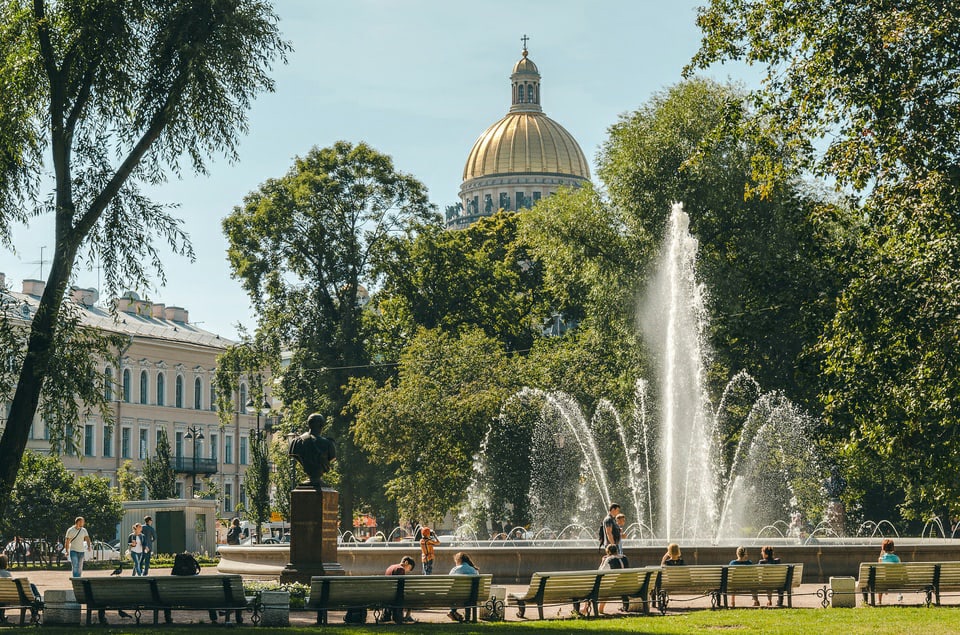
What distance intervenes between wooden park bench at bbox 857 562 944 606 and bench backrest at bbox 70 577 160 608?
9.60 m

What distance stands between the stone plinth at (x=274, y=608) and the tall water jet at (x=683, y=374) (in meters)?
18.9

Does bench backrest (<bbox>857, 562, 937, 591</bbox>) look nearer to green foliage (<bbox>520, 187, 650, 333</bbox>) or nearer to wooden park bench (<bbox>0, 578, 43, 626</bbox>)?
wooden park bench (<bbox>0, 578, 43, 626</bbox>)

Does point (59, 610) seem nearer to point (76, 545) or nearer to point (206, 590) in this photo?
point (206, 590)

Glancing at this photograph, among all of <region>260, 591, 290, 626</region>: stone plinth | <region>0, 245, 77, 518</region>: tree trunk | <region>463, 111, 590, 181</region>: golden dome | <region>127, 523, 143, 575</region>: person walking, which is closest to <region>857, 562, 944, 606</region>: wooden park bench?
<region>260, 591, 290, 626</region>: stone plinth

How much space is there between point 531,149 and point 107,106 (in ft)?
449

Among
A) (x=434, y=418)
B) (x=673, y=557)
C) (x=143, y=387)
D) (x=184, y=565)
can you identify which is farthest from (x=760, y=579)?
(x=143, y=387)

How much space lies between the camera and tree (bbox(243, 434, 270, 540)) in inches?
2420

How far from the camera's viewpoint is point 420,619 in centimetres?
1814

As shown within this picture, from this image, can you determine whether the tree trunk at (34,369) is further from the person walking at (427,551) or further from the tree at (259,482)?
the tree at (259,482)

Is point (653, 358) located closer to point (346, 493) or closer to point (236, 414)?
point (346, 493)

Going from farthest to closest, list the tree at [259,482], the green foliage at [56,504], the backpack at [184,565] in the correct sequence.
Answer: the tree at [259,482] → the green foliage at [56,504] → the backpack at [184,565]

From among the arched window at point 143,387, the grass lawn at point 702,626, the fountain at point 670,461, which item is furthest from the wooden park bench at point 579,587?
the arched window at point 143,387

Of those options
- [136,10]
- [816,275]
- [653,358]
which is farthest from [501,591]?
[653,358]

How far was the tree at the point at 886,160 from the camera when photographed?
54.7ft
